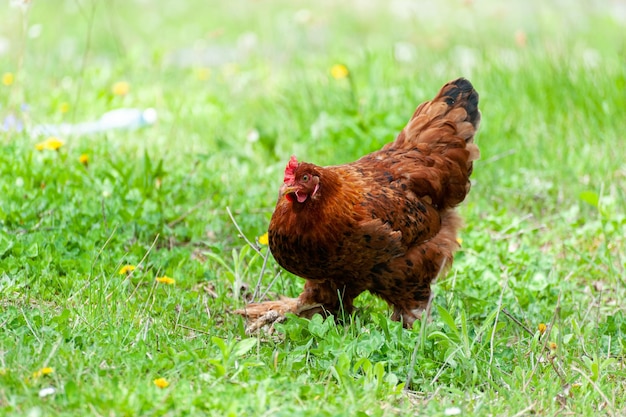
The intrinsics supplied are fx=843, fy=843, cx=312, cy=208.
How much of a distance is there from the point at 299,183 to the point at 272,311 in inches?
32.1

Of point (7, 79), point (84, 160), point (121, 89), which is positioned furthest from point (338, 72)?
point (84, 160)

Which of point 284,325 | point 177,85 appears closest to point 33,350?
point 284,325

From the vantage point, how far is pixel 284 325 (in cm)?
409

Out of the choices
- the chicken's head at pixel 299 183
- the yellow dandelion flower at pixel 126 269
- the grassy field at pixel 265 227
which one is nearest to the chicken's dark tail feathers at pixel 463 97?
the grassy field at pixel 265 227

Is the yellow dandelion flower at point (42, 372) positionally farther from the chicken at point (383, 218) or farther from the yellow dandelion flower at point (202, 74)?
the yellow dandelion flower at point (202, 74)

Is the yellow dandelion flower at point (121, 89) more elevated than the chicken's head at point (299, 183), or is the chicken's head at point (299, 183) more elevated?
the chicken's head at point (299, 183)

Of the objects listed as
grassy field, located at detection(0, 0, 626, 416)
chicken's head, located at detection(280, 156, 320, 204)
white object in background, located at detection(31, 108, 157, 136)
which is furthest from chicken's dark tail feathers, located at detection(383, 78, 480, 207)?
white object in background, located at detection(31, 108, 157, 136)

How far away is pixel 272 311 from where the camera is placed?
4.48 metres

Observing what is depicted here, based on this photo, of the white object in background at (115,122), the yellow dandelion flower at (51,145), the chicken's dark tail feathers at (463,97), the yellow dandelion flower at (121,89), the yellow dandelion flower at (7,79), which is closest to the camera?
the chicken's dark tail feathers at (463,97)

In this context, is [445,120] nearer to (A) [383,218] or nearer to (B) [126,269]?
(A) [383,218]

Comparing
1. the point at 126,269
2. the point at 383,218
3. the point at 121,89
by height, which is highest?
the point at 121,89

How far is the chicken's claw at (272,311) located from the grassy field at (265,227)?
0.14 meters

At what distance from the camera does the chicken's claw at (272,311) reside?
4.39m

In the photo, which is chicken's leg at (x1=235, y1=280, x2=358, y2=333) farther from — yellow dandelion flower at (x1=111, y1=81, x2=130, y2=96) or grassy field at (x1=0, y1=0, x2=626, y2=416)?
yellow dandelion flower at (x1=111, y1=81, x2=130, y2=96)
